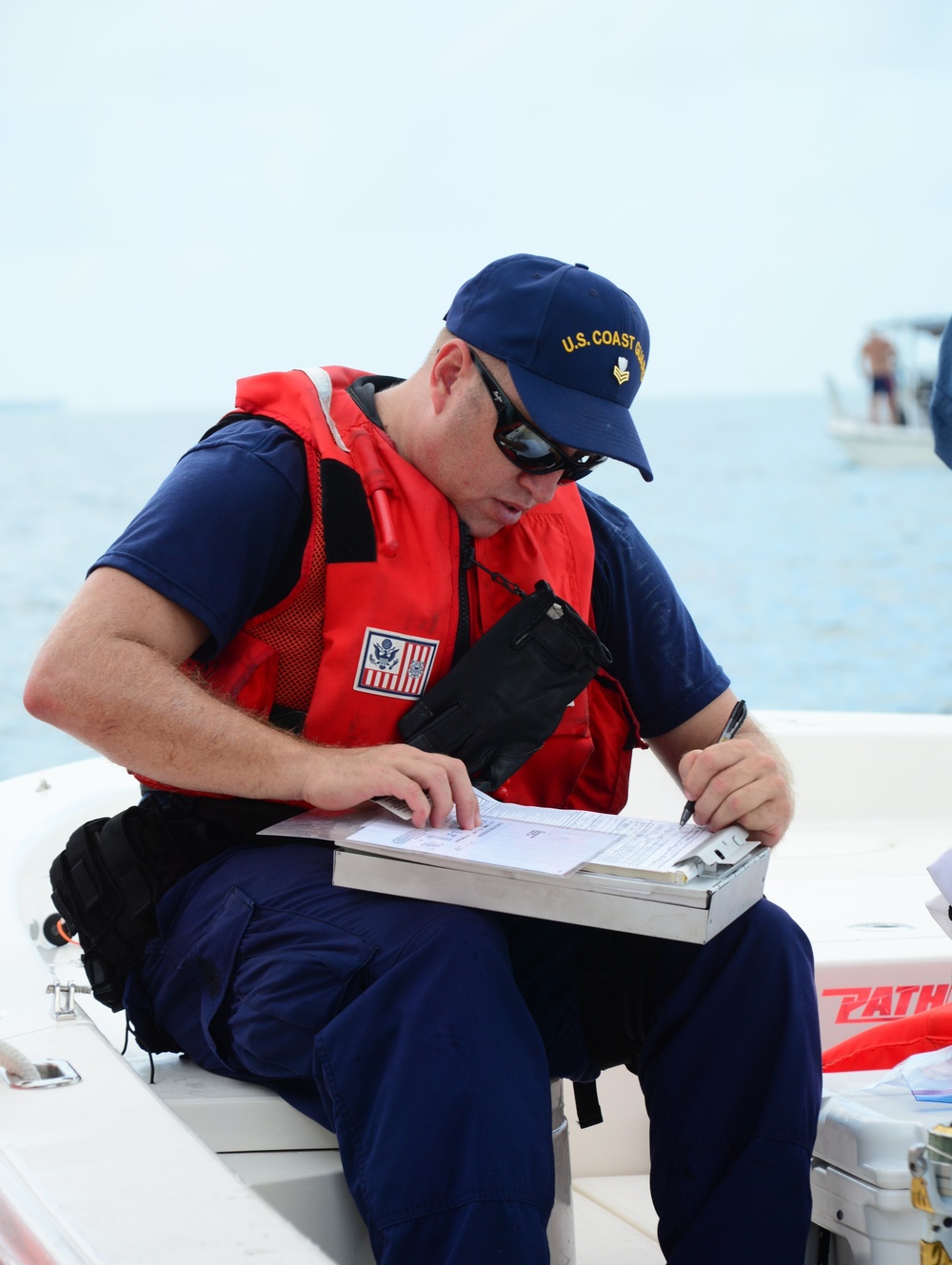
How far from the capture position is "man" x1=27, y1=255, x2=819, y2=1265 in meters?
1.21

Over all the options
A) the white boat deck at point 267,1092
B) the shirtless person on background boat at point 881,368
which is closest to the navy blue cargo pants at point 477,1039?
the white boat deck at point 267,1092

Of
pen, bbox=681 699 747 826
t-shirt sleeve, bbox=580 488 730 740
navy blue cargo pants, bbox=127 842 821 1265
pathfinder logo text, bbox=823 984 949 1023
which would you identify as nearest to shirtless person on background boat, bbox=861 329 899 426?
pathfinder logo text, bbox=823 984 949 1023

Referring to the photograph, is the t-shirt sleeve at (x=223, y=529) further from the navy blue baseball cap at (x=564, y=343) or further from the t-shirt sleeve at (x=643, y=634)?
the t-shirt sleeve at (x=643, y=634)

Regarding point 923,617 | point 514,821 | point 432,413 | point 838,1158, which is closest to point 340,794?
point 514,821

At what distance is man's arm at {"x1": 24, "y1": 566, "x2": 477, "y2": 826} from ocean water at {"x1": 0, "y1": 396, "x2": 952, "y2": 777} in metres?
9.83

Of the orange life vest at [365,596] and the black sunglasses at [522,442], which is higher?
the black sunglasses at [522,442]

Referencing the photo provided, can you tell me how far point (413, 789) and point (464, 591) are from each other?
30 centimetres

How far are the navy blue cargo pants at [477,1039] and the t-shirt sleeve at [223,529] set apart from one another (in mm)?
260

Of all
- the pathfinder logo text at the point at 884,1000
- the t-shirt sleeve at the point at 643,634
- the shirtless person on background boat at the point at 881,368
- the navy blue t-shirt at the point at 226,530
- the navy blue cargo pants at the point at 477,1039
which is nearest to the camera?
the navy blue cargo pants at the point at 477,1039

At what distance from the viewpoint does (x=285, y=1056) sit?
1.29 m

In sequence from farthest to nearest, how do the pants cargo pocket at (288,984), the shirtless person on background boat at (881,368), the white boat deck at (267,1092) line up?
the shirtless person on background boat at (881,368) < the pants cargo pocket at (288,984) < the white boat deck at (267,1092)

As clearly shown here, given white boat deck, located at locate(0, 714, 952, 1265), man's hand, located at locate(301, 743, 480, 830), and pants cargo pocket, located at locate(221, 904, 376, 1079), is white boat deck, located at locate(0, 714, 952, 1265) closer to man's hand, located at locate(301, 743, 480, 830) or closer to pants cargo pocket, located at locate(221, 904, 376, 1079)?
pants cargo pocket, located at locate(221, 904, 376, 1079)

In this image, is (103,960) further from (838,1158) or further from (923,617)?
(923,617)

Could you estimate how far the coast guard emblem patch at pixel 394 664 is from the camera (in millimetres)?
1479
